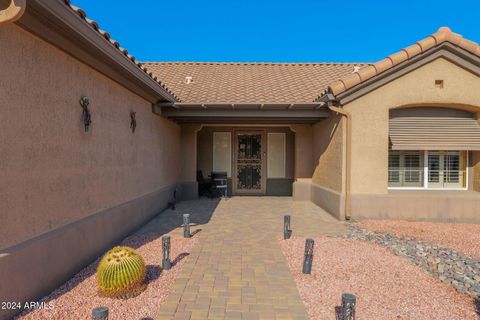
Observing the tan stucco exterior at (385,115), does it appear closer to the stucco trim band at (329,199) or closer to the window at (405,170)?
the stucco trim band at (329,199)

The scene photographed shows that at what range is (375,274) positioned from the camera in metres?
4.17

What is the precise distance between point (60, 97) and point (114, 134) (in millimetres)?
1655

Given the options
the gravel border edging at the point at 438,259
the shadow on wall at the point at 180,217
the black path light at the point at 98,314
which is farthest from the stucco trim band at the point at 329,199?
the black path light at the point at 98,314

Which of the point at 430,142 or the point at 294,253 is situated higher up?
the point at 430,142

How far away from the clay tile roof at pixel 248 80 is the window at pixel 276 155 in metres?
2.32

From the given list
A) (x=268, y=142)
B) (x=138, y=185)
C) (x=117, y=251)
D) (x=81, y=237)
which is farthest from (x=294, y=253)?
(x=268, y=142)

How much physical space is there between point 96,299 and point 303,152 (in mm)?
8810

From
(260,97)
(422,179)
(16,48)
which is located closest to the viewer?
(16,48)

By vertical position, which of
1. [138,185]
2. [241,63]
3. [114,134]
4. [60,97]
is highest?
[241,63]

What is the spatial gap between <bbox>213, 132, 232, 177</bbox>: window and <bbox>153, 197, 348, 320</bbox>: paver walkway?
4150 mm

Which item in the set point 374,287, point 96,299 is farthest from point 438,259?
point 96,299

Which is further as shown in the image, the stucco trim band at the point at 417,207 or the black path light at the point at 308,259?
the stucco trim band at the point at 417,207

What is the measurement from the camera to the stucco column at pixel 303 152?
424 inches

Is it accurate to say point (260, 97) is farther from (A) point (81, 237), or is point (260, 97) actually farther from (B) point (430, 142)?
(A) point (81, 237)
